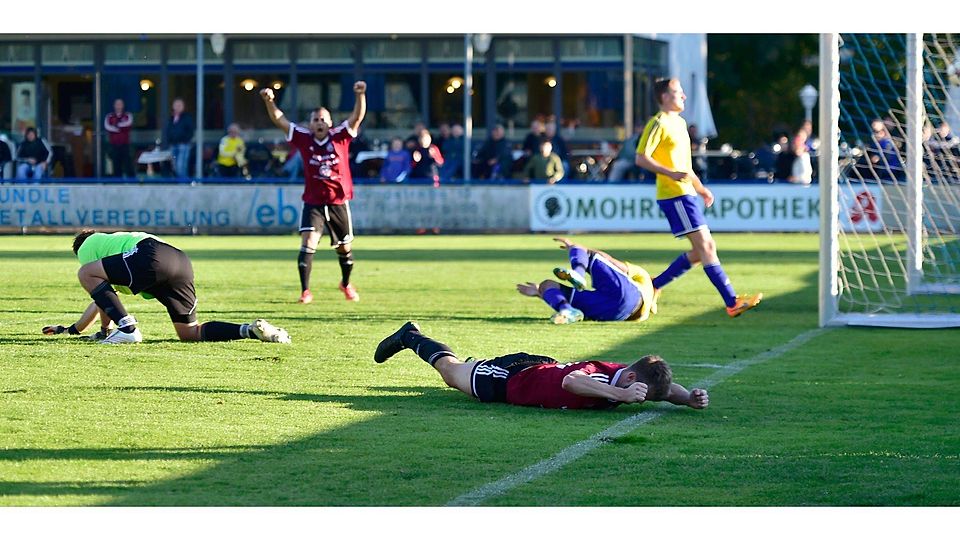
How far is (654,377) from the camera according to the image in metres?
8.70

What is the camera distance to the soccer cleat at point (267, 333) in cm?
1180

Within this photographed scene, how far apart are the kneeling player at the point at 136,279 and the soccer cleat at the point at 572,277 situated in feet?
9.26

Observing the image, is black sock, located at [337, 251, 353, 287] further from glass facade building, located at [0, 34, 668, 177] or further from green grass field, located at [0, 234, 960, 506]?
glass facade building, located at [0, 34, 668, 177]

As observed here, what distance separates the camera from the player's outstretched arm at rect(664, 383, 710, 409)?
888cm

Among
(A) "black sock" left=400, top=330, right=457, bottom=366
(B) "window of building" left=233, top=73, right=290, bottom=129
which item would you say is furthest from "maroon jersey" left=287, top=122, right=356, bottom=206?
(B) "window of building" left=233, top=73, right=290, bottom=129

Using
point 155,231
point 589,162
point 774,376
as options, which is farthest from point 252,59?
point 774,376

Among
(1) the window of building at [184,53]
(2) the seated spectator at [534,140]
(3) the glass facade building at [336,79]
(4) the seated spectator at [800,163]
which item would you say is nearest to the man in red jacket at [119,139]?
(3) the glass facade building at [336,79]

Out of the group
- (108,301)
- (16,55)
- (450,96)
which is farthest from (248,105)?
(108,301)

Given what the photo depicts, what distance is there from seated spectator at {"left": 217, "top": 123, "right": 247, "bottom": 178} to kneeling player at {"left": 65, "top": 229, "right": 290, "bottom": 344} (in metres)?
22.4

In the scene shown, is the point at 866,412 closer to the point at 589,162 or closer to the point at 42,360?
the point at 42,360

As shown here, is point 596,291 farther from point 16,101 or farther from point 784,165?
point 16,101

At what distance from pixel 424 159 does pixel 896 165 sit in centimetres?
1459

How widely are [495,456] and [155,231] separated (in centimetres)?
2229

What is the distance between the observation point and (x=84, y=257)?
11484mm
